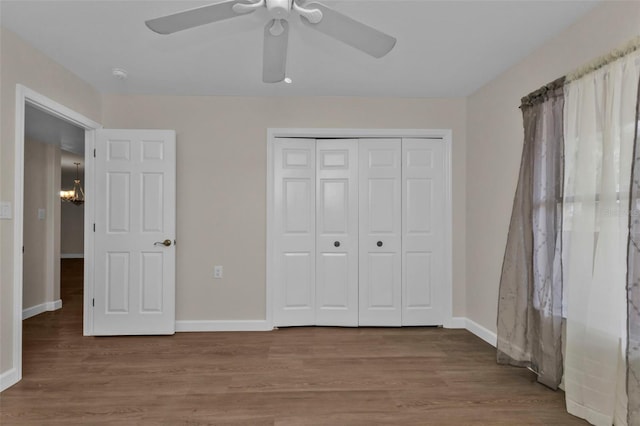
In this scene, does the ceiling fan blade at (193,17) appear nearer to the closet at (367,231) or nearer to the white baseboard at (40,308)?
the closet at (367,231)

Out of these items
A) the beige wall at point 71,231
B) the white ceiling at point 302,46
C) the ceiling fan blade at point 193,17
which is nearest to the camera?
the ceiling fan blade at point 193,17

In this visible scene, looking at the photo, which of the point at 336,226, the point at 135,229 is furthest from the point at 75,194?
the point at 336,226

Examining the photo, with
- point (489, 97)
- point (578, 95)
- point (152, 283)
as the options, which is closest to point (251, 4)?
point (578, 95)

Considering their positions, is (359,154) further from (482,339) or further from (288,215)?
(482,339)

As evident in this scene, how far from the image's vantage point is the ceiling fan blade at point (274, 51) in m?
1.85

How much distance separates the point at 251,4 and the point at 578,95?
6.57 feet

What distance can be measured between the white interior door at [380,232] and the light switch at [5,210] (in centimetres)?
291

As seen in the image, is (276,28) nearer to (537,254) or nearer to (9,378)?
(537,254)

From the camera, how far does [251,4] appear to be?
170 cm

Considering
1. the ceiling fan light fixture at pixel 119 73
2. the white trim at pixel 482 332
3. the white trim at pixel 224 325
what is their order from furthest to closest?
the white trim at pixel 224 325 → the white trim at pixel 482 332 → the ceiling fan light fixture at pixel 119 73

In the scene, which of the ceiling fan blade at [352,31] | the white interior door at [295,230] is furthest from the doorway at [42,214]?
the ceiling fan blade at [352,31]

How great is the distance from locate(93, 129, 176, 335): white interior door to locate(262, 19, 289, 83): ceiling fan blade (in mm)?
1682

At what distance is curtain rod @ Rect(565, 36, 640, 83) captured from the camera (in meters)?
1.82

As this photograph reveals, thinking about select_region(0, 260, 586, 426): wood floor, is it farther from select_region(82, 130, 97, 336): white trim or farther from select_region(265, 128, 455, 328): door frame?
select_region(265, 128, 455, 328): door frame
